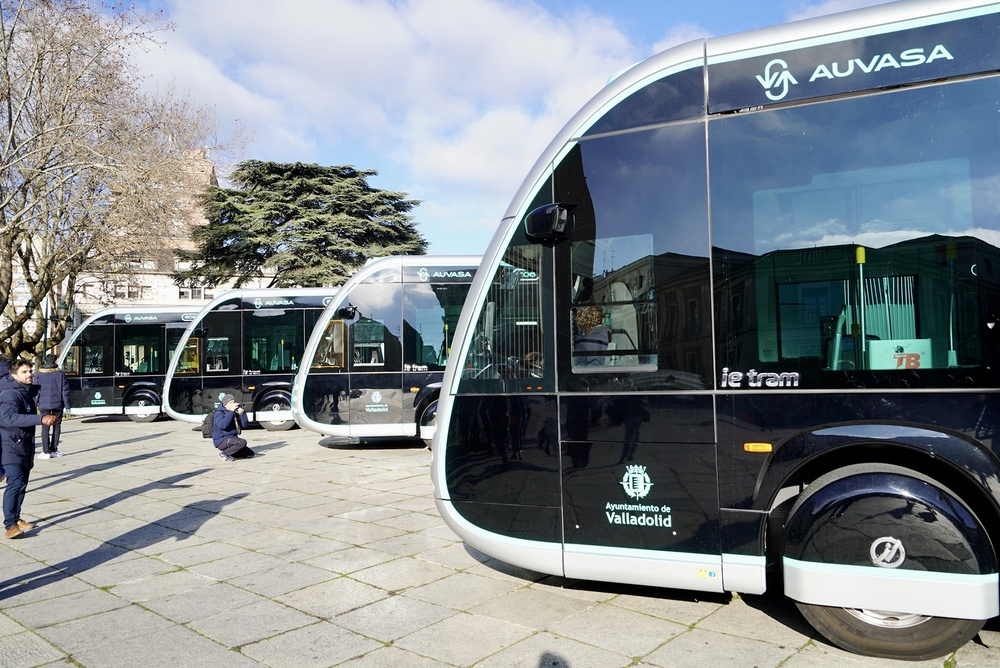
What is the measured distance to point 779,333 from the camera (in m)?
4.02

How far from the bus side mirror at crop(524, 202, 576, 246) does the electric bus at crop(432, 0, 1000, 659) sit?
0.01 metres

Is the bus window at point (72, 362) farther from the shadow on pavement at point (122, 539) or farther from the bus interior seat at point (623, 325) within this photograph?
the bus interior seat at point (623, 325)

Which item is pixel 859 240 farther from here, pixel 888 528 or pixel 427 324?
pixel 427 324

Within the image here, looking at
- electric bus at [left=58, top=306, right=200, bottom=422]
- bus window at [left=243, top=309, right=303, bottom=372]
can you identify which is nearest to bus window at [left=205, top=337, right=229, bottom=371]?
bus window at [left=243, top=309, right=303, bottom=372]

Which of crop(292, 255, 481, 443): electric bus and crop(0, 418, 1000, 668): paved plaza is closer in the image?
crop(0, 418, 1000, 668): paved plaza

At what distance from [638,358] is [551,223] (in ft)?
3.37

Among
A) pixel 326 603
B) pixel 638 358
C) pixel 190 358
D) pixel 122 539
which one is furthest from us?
pixel 190 358

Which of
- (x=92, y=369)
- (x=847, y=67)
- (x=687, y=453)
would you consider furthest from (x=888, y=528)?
(x=92, y=369)

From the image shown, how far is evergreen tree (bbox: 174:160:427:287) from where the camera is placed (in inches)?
1277

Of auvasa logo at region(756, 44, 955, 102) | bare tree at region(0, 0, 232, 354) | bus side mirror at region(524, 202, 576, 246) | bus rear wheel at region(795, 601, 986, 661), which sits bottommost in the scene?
bus rear wheel at region(795, 601, 986, 661)

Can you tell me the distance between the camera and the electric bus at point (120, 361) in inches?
792

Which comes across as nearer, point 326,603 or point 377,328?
point 326,603

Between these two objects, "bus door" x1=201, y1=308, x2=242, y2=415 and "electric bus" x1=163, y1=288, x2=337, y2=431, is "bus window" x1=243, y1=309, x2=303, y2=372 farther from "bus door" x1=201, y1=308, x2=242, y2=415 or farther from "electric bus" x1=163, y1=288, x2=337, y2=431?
"bus door" x1=201, y1=308, x2=242, y2=415

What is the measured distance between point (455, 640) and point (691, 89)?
360cm
